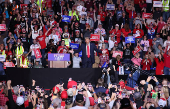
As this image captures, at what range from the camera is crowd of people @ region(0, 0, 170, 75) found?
632 inches

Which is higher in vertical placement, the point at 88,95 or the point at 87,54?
the point at 87,54

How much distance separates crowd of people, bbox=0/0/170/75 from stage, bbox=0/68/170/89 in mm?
1705

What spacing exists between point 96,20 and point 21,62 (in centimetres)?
511

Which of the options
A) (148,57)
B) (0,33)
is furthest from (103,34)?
(0,33)

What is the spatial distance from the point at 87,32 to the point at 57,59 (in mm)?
4633

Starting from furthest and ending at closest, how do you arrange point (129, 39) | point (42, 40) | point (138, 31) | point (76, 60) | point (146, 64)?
point (138, 31), point (129, 39), point (42, 40), point (146, 64), point (76, 60)

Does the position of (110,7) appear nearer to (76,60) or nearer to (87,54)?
(76,60)

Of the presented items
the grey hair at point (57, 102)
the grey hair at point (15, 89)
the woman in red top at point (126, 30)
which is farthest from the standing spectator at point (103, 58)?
the grey hair at point (57, 102)

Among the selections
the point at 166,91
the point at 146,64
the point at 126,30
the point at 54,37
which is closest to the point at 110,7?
the point at 126,30

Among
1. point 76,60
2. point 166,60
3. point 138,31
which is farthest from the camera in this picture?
point 138,31

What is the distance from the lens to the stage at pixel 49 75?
42.1 feet

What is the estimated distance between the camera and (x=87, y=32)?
679 inches

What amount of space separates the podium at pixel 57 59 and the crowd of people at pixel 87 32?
5.85ft

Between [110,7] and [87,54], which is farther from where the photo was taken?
[110,7]
